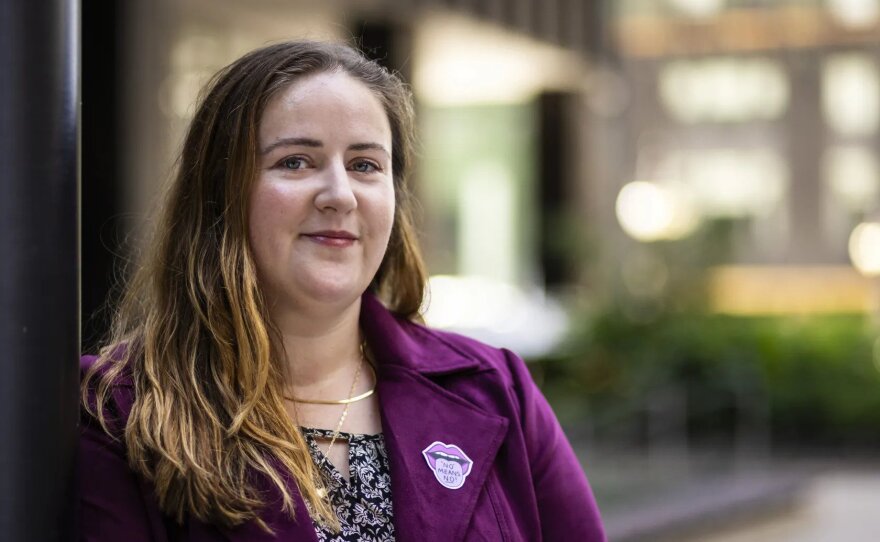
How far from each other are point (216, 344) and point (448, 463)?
508 millimetres

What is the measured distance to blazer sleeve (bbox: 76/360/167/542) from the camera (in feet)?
7.25

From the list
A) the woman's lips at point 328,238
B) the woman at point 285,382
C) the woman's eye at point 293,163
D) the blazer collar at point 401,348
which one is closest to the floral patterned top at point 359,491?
the woman at point 285,382

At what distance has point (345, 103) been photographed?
2430 millimetres

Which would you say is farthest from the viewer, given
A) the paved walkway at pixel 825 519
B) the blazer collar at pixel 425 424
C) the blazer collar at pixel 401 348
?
the paved walkway at pixel 825 519

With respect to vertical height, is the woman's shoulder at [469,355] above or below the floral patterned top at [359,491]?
above

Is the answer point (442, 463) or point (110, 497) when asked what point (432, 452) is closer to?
point (442, 463)

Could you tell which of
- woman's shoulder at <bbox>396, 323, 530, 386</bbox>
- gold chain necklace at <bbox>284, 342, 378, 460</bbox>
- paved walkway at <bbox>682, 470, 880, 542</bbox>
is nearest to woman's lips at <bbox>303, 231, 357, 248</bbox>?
gold chain necklace at <bbox>284, 342, 378, 460</bbox>

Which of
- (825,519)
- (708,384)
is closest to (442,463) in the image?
(825,519)

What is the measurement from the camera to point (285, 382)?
2527 mm

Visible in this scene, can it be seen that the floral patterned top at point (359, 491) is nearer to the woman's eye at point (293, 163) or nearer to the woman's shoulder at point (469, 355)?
the woman's shoulder at point (469, 355)

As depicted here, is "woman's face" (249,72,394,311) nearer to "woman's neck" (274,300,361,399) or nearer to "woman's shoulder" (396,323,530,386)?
"woman's neck" (274,300,361,399)

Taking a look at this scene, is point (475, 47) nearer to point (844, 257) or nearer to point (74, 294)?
point (74, 294)

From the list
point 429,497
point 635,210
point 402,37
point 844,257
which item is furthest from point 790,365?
point 844,257

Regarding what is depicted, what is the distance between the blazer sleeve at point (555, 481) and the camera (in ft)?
8.48
